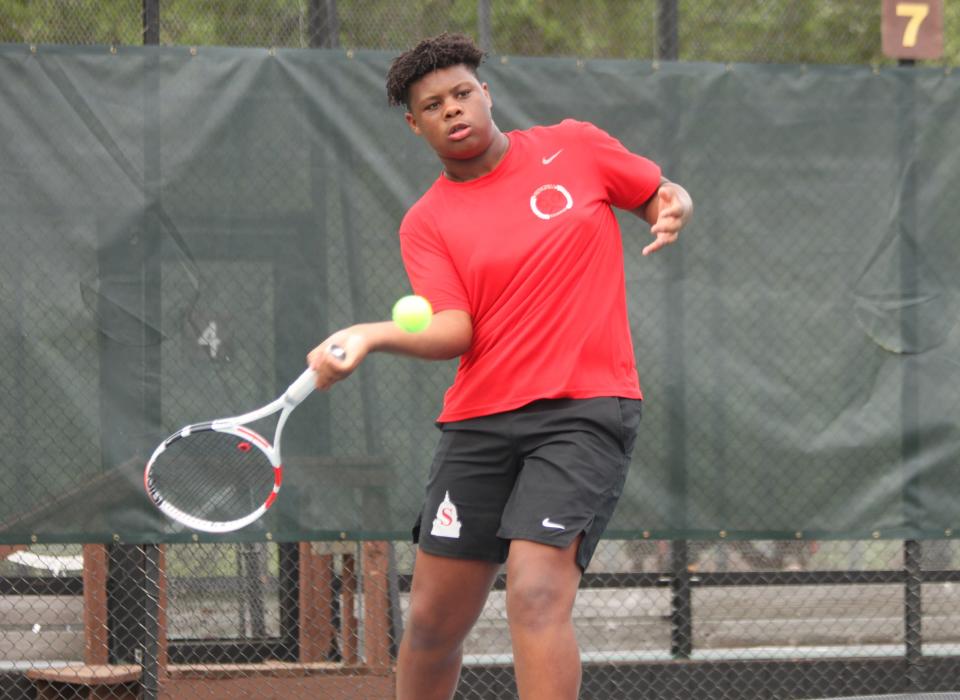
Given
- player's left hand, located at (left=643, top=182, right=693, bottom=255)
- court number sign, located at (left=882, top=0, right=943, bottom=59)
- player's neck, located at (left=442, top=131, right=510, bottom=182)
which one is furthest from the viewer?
court number sign, located at (left=882, top=0, right=943, bottom=59)

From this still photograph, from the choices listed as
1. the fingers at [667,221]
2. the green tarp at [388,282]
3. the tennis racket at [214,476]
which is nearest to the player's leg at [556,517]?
the fingers at [667,221]

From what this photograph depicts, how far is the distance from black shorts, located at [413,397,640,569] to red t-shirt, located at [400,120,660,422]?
1.9 inches

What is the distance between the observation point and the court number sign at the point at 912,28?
5090 millimetres

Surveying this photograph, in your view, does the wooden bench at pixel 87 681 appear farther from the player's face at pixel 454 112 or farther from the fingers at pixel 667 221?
the fingers at pixel 667 221

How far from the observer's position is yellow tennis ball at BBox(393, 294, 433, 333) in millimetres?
2814

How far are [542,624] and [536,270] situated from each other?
0.85m

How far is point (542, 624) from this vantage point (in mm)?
A: 2887

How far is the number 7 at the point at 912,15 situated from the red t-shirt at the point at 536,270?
93.6 inches

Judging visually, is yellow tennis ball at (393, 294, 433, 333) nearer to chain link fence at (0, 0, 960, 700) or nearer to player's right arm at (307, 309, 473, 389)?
player's right arm at (307, 309, 473, 389)

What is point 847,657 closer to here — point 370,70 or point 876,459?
point 876,459

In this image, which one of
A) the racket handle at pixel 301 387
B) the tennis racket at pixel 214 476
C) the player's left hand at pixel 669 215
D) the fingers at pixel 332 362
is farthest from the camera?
the tennis racket at pixel 214 476

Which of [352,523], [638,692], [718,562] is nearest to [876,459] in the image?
[718,562]

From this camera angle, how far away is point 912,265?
5008 millimetres

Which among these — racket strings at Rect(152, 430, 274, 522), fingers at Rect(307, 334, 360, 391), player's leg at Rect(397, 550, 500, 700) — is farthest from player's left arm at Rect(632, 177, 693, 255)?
racket strings at Rect(152, 430, 274, 522)
